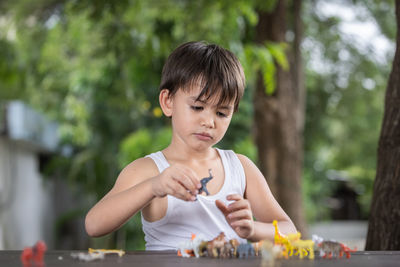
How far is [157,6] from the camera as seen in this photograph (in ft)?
17.2

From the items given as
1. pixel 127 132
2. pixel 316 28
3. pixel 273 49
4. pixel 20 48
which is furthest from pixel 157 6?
pixel 127 132

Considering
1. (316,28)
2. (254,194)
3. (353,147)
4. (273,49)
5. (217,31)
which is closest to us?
(254,194)

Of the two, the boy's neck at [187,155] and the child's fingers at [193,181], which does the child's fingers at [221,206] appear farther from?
the boy's neck at [187,155]

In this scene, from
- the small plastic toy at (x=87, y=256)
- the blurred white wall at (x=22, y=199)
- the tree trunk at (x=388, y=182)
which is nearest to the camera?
the small plastic toy at (x=87, y=256)

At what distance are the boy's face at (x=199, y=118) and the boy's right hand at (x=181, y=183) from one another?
0.35 meters

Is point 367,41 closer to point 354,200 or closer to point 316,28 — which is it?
point 316,28

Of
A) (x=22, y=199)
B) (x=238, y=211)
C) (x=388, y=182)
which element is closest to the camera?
(x=238, y=211)

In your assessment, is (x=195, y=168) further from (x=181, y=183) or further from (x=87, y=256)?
(x=87, y=256)

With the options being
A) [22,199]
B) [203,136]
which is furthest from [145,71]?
[22,199]

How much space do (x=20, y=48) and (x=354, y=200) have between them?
1984cm

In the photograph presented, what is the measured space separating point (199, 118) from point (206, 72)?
156 millimetres

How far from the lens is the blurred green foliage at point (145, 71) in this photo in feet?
15.4

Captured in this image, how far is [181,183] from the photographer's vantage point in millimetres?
1346

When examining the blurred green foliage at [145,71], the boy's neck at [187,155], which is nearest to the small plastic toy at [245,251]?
the boy's neck at [187,155]
